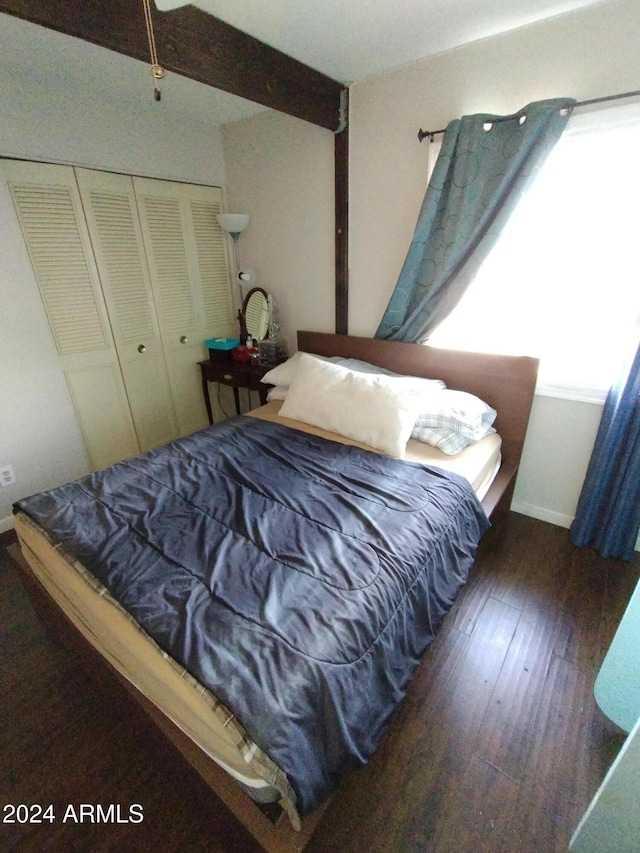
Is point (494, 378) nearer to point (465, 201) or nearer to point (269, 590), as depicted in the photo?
point (465, 201)

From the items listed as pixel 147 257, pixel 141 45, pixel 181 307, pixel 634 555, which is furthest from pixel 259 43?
pixel 634 555

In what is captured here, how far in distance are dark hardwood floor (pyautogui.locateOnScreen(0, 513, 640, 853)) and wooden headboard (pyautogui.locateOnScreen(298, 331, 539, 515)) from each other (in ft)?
1.88

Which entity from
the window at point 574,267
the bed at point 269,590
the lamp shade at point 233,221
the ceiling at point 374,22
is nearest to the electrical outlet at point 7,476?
the bed at point 269,590

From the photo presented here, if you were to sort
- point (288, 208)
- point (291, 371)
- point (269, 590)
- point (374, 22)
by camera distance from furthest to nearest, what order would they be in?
point (288, 208), point (291, 371), point (374, 22), point (269, 590)

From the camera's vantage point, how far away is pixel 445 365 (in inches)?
82.1

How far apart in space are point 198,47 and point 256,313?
157 centimetres

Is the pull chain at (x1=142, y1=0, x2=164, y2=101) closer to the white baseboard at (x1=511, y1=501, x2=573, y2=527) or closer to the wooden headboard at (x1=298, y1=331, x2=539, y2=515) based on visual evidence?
the wooden headboard at (x1=298, y1=331, x2=539, y2=515)

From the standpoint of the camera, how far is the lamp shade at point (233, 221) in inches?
104

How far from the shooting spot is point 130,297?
2.48 metres

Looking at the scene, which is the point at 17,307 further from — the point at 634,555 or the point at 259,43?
the point at 634,555

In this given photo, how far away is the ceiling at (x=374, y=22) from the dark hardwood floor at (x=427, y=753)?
2414 mm

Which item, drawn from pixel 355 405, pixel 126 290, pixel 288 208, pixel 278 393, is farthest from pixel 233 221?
pixel 355 405

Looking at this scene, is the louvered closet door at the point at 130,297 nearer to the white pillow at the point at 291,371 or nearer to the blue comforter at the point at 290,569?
the white pillow at the point at 291,371

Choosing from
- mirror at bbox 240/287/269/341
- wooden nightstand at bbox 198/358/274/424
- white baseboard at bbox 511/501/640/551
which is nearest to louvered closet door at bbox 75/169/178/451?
wooden nightstand at bbox 198/358/274/424
